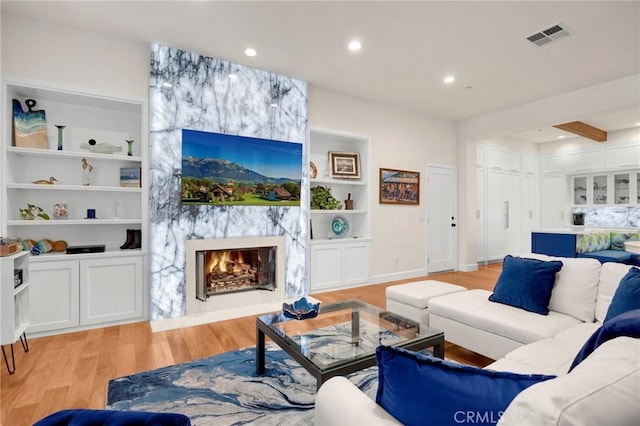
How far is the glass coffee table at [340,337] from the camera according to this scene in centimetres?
171

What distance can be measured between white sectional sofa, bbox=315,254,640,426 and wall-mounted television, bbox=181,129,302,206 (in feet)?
7.92

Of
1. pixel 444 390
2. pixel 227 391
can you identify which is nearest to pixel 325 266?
pixel 227 391

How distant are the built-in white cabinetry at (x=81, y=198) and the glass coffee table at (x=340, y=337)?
1.99m

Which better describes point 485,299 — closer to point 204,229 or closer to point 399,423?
point 399,423

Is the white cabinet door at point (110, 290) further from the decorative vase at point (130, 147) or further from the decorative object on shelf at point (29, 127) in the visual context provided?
Result: the decorative object on shelf at point (29, 127)

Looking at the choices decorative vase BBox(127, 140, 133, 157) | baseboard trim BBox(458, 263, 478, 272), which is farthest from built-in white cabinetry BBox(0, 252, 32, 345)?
baseboard trim BBox(458, 263, 478, 272)

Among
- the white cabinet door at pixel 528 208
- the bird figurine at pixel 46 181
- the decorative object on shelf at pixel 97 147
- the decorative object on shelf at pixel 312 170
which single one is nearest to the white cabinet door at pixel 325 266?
the decorative object on shelf at pixel 312 170

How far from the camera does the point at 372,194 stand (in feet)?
17.1

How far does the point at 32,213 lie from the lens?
310 centimetres

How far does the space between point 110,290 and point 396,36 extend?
12.8 feet

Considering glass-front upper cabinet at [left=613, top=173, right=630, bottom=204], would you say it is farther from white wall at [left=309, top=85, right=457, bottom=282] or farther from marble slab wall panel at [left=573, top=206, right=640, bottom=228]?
white wall at [left=309, top=85, right=457, bottom=282]

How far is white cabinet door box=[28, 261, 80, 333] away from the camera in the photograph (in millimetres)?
2986

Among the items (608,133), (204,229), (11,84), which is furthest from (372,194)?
(608,133)

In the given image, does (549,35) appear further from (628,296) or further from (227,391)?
(227,391)
